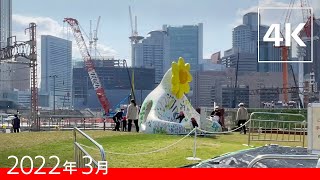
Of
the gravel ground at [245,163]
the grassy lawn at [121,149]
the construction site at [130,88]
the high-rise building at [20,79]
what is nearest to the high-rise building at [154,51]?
the construction site at [130,88]

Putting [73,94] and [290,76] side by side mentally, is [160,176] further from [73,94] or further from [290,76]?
[73,94]

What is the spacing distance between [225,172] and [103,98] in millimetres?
53596

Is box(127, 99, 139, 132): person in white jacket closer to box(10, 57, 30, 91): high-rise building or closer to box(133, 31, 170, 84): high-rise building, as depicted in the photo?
box(10, 57, 30, 91): high-rise building

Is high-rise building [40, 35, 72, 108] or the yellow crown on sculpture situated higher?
high-rise building [40, 35, 72, 108]

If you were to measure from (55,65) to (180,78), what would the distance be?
71.7 meters

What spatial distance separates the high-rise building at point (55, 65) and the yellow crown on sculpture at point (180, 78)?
62644mm

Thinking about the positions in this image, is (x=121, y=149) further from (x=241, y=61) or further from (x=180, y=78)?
(x=241, y=61)

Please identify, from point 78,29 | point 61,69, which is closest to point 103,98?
point 78,29

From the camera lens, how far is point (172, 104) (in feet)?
43.9

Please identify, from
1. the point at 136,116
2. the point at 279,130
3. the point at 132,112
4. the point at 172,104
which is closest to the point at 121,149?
the point at 132,112

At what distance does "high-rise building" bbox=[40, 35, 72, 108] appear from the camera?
7794 cm

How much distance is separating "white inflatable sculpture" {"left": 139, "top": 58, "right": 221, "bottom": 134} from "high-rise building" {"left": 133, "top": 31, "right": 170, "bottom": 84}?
7139 cm

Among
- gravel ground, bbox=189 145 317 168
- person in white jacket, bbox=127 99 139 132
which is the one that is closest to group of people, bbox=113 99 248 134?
person in white jacket, bbox=127 99 139 132

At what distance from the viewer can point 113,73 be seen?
86.1m
